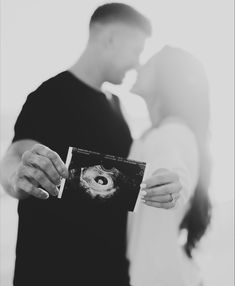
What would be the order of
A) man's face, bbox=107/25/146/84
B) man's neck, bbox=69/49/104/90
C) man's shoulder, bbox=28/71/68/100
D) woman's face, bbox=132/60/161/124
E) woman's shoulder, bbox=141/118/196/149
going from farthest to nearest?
man's face, bbox=107/25/146/84
man's neck, bbox=69/49/104/90
woman's face, bbox=132/60/161/124
man's shoulder, bbox=28/71/68/100
woman's shoulder, bbox=141/118/196/149

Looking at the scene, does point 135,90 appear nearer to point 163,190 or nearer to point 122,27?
point 122,27

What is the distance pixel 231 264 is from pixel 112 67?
1634 millimetres

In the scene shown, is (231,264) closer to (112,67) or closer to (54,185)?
(112,67)

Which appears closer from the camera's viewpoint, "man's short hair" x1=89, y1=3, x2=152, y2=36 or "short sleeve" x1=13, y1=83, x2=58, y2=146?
"short sleeve" x1=13, y1=83, x2=58, y2=146

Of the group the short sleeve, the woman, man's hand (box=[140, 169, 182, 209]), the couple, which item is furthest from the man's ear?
man's hand (box=[140, 169, 182, 209])

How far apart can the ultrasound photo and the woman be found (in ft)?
0.17

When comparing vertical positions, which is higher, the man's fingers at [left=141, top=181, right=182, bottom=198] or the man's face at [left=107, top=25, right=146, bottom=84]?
the man's face at [left=107, top=25, right=146, bottom=84]

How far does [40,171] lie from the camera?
91 cm

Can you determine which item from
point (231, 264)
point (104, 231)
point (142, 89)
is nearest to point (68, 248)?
point (104, 231)

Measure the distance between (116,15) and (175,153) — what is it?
1.05m

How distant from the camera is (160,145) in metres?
1.16

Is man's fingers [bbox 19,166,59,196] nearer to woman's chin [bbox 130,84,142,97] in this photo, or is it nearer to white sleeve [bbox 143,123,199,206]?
white sleeve [bbox 143,123,199,206]

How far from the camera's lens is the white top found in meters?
1.09

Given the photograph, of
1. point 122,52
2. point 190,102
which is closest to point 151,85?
point 190,102
